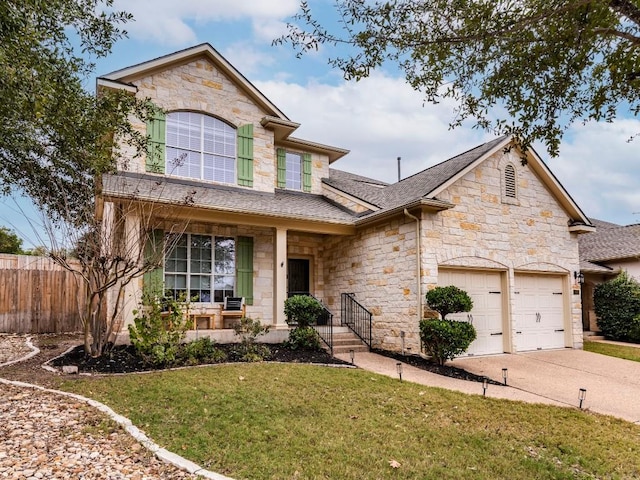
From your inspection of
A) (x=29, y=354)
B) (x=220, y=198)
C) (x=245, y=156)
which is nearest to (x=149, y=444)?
(x=29, y=354)

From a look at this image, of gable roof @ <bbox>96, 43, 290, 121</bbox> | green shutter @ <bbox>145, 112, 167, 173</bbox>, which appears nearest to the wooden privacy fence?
green shutter @ <bbox>145, 112, 167, 173</bbox>

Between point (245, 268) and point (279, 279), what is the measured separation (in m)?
1.21

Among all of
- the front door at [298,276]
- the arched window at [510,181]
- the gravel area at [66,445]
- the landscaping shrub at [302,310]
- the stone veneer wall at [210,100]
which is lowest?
the gravel area at [66,445]

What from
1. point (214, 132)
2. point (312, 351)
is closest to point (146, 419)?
point (312, 351)

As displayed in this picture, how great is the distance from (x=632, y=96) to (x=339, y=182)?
9703 mm

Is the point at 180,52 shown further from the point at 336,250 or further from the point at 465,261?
the point at 465,261

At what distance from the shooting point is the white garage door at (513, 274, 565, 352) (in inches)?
446

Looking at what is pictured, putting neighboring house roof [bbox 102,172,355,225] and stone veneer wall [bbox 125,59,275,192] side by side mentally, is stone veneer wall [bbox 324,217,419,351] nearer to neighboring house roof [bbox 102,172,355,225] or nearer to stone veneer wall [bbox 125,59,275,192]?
neighboring house roof [bbox 102,172,355,225]

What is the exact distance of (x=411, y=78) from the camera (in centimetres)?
623

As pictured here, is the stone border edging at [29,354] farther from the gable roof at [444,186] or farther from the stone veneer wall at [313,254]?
the gable roof at [444,186]

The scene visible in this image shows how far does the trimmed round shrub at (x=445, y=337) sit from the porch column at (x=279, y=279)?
3.58m

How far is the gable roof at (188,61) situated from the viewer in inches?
420

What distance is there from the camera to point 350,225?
461 inches

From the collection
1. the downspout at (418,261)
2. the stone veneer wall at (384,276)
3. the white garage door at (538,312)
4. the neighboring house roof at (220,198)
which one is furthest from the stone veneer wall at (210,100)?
the white garage door at (538,312)
